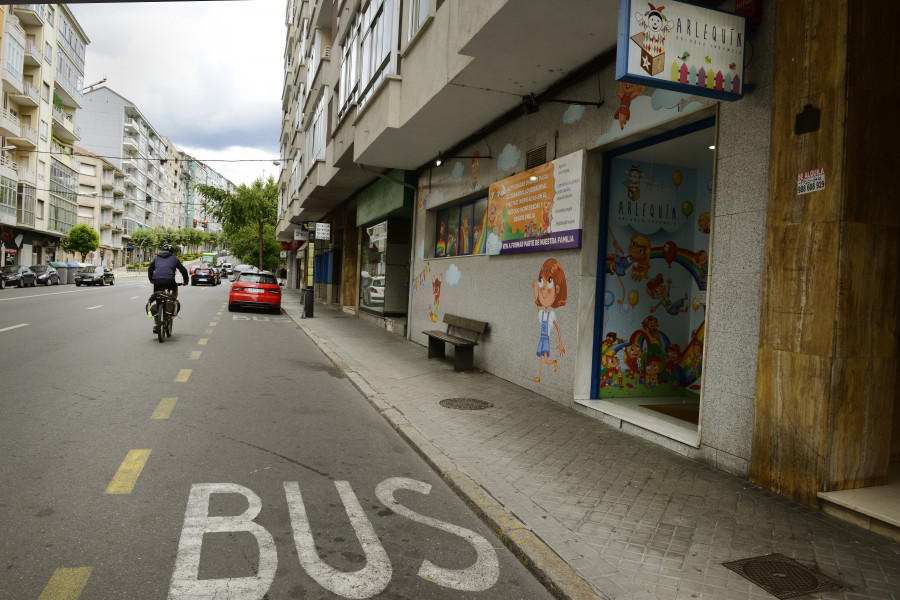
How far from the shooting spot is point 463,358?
10531 millimetres

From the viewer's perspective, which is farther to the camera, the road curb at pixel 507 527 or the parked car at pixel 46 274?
the parked car at pixel 46 274

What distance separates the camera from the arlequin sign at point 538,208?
7.89 meters

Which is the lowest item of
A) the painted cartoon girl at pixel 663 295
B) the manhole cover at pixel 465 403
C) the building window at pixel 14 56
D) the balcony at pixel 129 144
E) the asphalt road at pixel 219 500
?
the asphalt road at pixel 219 500

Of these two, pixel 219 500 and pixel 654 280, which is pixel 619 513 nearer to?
pixel 219 500

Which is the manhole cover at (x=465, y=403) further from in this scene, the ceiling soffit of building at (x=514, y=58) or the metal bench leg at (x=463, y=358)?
the ceiling soffit of building at (x=514, y=58)

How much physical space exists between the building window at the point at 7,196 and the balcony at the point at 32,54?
10131 millimetres

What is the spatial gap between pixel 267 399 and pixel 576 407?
3896mm

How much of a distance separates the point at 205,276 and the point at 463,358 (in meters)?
49.5

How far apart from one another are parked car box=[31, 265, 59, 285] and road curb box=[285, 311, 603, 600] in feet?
138

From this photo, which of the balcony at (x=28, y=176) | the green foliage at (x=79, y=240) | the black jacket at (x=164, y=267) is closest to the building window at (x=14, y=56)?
the balcony at (x=28, y=176)

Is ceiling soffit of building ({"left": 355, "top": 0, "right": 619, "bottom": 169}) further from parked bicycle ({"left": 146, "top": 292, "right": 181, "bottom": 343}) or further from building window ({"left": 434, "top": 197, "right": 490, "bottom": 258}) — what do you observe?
parked bicycle ({"left": 146, "top": 292, "right": 181, "bottom": 343})

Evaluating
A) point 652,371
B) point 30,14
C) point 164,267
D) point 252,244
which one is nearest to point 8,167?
point 30,14

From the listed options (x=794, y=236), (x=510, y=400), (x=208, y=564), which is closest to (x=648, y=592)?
(x=208, y=564)

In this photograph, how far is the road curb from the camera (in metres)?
3.28
